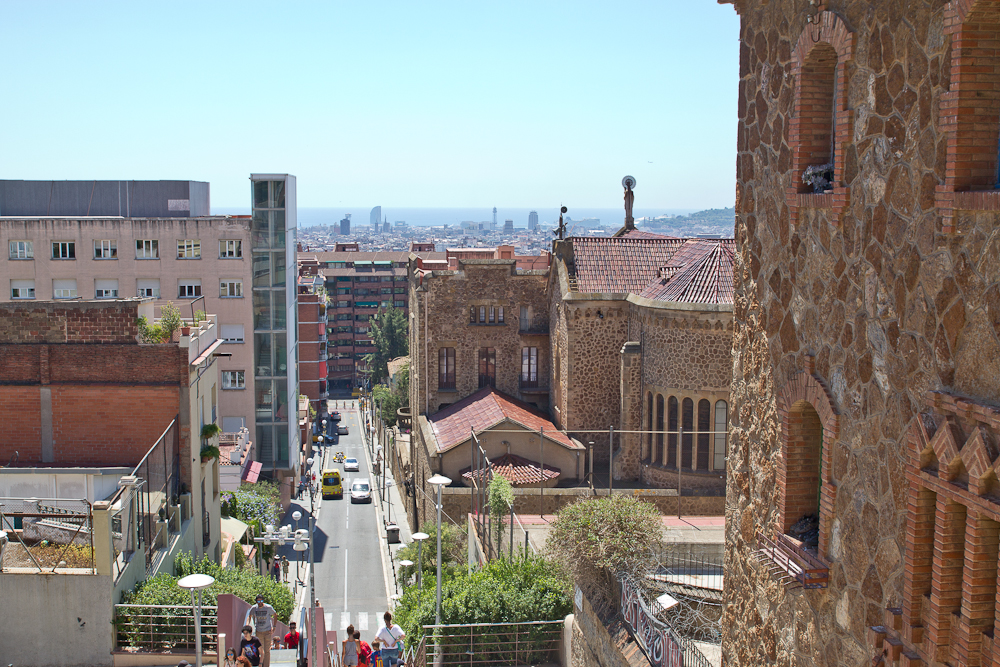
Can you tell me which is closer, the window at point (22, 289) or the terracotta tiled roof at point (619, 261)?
the terracotta tiled roof at point (619, 261)

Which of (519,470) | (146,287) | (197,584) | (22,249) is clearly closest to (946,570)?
(197,584)

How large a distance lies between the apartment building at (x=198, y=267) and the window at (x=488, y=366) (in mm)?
16182

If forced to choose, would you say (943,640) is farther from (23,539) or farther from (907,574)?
(23,539)

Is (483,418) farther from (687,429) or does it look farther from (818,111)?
(818,111)

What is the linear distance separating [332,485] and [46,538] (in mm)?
51073

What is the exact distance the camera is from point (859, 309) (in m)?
8.03

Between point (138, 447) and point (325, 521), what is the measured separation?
38055mm

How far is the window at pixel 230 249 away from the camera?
52.4 meters

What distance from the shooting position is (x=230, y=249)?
52562 mm

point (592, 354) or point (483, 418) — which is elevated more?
point (592, 354)

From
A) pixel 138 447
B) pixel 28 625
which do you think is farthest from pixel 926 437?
pixel 138 447

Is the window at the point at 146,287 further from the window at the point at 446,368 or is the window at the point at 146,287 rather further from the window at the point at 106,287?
the window at the point at 446,368

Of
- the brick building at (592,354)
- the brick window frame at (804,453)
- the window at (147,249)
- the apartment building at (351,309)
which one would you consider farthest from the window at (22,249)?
the apartment building at (351,309)

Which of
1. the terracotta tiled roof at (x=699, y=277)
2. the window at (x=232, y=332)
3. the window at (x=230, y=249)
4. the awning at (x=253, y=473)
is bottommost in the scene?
the awning at (x=253, y=473)
